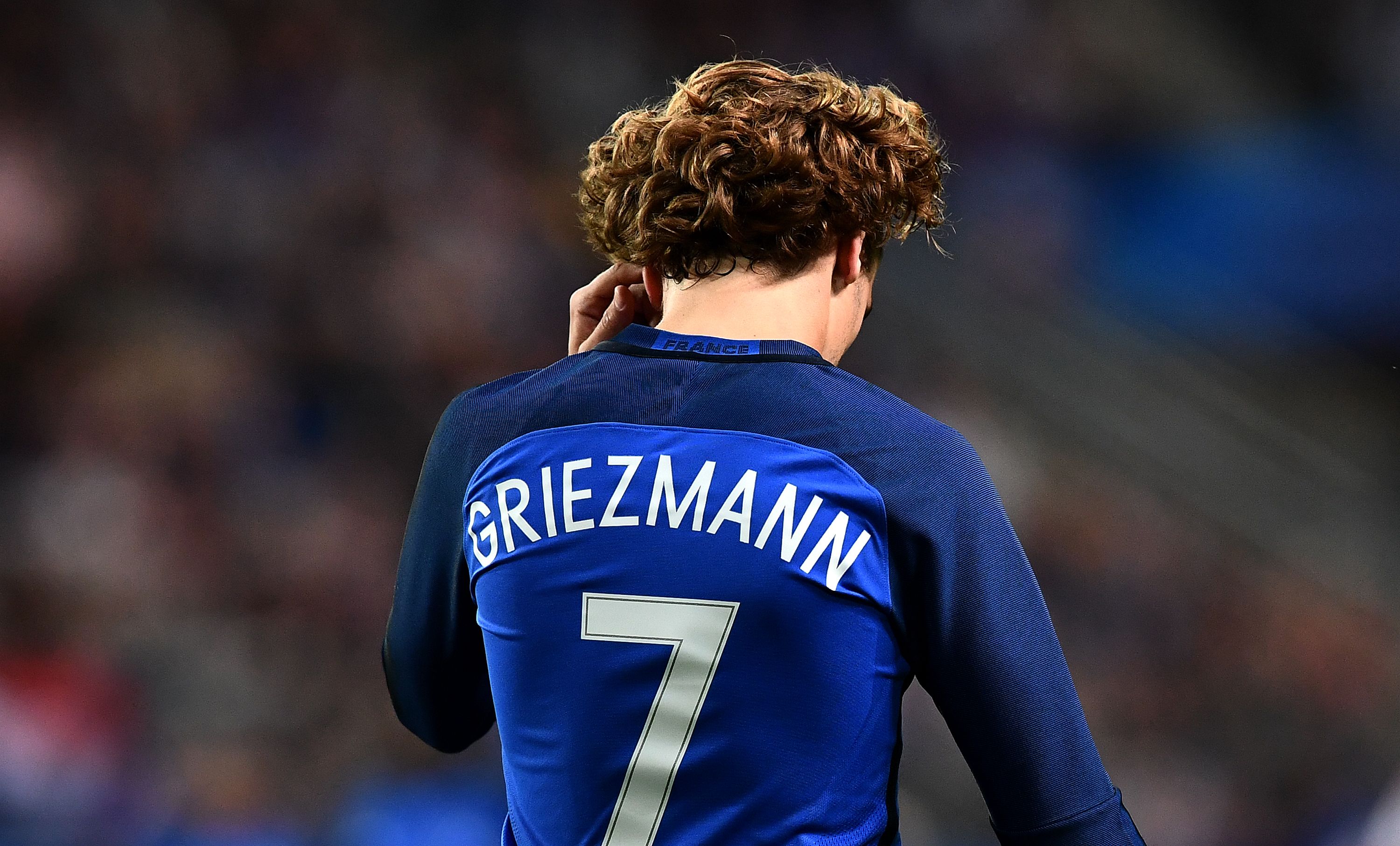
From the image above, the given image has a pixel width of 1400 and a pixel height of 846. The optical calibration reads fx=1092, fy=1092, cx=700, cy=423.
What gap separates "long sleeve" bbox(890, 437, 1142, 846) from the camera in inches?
23.7

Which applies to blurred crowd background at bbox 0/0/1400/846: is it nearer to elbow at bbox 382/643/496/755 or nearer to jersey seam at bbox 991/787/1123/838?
elbow at bbox 382/643/496/755

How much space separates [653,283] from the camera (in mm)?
736

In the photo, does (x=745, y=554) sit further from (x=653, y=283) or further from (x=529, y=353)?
(x=529, y=353)

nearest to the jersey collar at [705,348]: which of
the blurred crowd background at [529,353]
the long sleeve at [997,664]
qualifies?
the long sleeve at [997,664]

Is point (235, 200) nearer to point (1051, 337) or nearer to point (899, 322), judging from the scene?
point (899, 322)

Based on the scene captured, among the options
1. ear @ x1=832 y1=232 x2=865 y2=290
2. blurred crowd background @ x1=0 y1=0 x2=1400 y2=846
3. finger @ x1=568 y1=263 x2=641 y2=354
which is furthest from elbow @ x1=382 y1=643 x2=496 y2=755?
blurred crowd background @ x1=0 y1=0 x2=1400 y2=846

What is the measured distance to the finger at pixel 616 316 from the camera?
83 cm

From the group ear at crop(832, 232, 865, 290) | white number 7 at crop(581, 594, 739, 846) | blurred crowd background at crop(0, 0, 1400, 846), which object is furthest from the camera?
blurred crowd background at crop(0, 0, 1400, 846)

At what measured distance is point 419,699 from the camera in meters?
0.77

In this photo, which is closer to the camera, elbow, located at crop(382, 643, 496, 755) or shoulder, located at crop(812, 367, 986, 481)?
shoulder, located at crop(812, 367, 986, 481)

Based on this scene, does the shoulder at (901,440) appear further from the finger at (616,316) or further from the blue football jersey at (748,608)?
the finger at (616,316)

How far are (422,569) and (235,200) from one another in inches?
76.2

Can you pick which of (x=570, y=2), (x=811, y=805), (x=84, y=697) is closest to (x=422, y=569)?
(x=811, y=805)

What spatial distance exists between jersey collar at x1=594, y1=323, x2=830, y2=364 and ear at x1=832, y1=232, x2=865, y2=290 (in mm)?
73
